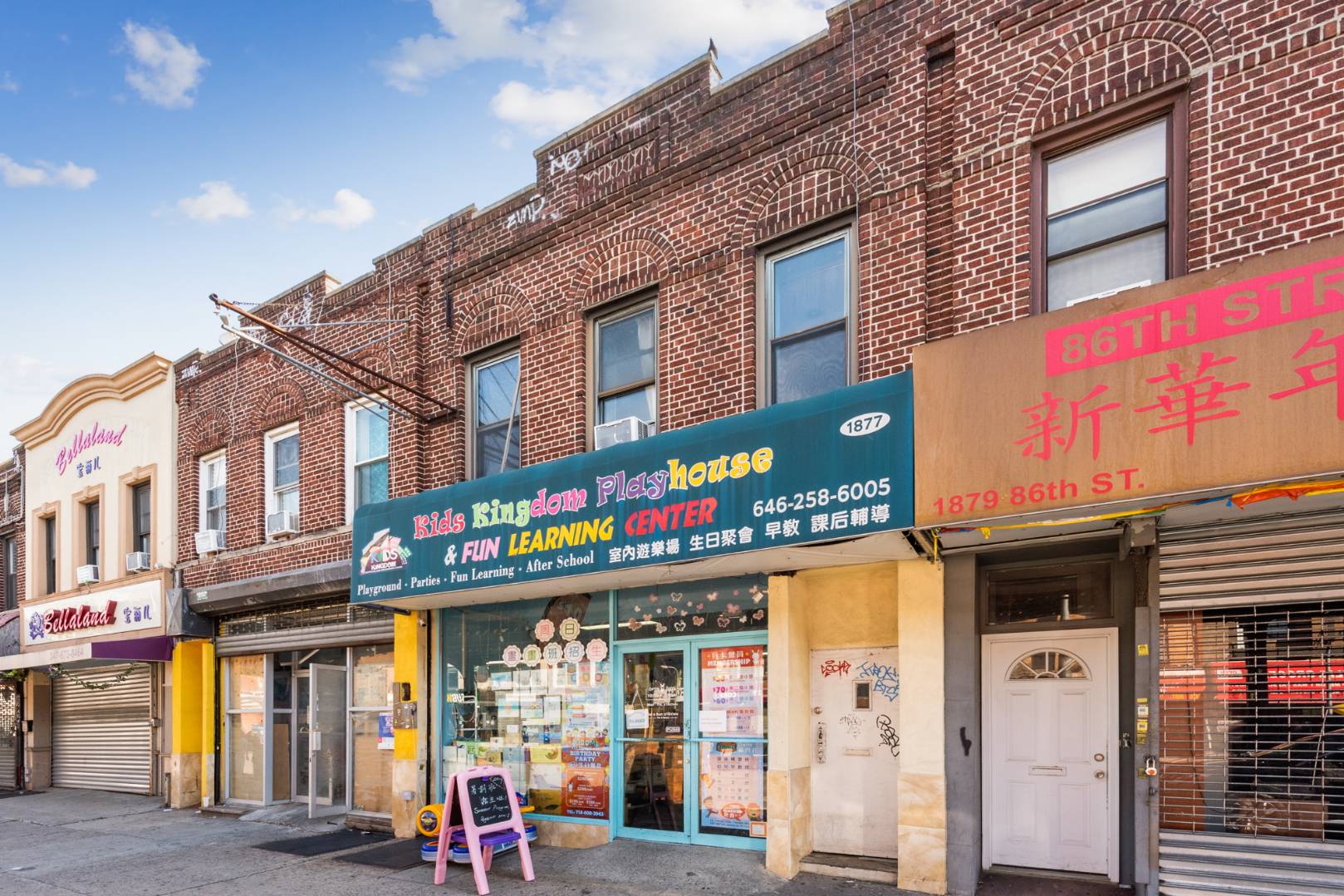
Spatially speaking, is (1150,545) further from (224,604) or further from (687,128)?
(224,604)

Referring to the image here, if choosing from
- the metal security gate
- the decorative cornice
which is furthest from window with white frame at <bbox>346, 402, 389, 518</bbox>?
the metal security gate

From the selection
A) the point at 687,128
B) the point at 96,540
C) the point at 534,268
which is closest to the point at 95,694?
the point at 96,540

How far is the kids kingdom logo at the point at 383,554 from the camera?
34.4 feet

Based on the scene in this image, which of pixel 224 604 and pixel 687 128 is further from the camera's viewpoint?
pixel 224 604

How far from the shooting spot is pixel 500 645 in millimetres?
11016

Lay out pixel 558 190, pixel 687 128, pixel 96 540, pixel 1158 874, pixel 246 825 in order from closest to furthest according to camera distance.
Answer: pixel 1158 874 < pixel 687 128 < pixel 558 190 < pixel 246 825 < pixel 96 540

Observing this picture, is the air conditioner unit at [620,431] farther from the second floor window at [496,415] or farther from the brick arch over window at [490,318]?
the brick arch over window at [490,318]

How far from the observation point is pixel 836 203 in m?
8.41

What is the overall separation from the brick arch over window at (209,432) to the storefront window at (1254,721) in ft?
45.2

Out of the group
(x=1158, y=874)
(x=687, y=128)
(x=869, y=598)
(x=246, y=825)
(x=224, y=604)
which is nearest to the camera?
(x=1158, y=874)

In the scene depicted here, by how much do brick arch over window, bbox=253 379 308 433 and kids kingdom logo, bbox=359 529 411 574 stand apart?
3606 mm

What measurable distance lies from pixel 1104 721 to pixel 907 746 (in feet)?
4.95

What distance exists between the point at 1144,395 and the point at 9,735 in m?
23.3

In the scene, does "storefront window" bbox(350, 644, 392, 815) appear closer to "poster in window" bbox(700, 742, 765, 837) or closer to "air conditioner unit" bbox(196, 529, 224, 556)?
"air conditioner unit" bbox(196, 529, 224, 556)
